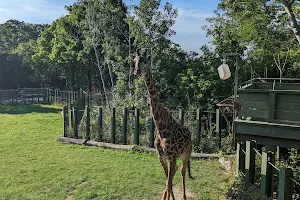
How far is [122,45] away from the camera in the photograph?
13148 mm

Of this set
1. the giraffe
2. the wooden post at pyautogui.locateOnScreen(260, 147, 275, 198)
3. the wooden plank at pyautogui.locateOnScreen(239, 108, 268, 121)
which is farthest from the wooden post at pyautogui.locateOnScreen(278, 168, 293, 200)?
the giraffe

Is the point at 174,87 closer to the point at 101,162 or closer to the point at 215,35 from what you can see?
the point at 215,35

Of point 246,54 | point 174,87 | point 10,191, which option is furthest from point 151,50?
point 10,191

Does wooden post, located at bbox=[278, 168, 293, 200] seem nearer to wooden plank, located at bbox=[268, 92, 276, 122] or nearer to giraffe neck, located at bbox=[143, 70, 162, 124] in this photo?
wooden plank, located at bbox=[268, 92, 276, 122]

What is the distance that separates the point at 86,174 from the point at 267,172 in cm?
385

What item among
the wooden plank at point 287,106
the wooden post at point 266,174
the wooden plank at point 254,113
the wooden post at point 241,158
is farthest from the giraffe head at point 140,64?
the wooden post at point 241,158

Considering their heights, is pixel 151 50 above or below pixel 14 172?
above

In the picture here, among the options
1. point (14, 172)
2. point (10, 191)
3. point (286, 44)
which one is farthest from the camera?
point (286, 44)

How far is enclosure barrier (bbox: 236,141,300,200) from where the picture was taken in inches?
126

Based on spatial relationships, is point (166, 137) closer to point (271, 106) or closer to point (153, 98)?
point (153, 98)

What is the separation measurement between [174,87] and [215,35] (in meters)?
2.55

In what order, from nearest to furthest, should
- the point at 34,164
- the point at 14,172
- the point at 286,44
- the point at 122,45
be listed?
the point at 14,172, the point at 34,164, the point at 286,44, the point at 122,45

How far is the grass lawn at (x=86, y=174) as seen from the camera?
5465 millimetres

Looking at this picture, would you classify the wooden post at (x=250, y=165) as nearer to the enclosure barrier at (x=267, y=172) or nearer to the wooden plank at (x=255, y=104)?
the enclosure barrier at (x=267, y=172)
